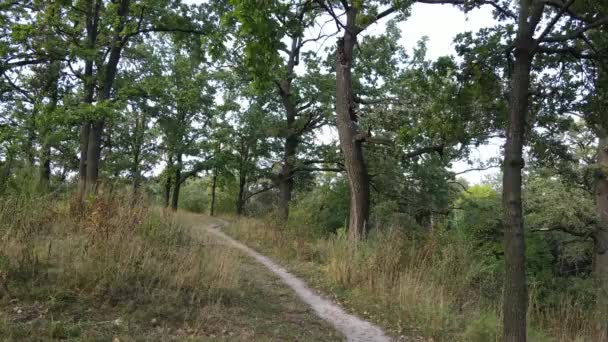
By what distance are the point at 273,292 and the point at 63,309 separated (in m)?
3.77

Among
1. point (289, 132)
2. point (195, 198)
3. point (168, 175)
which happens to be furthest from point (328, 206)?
point (195, 198)

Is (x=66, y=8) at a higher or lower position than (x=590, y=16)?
higher

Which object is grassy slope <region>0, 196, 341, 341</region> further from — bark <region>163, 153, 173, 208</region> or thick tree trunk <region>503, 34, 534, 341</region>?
bark <region>163, 153, 173, 208</region>

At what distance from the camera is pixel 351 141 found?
458 inches

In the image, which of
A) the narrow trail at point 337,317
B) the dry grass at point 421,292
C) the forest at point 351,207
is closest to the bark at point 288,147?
the forest at point 351,207

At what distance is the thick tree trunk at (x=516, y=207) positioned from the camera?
17.6 ft

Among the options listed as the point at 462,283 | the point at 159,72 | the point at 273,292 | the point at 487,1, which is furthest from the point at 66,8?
the point at 462,283

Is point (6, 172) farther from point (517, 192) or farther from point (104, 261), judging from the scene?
point (517, 192)

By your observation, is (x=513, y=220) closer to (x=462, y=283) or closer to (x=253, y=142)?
(x=462, y=283)

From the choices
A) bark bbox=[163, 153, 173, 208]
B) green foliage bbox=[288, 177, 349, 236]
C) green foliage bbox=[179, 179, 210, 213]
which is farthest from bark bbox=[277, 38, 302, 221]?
green foliage bbox=[179, 179, 210, 213]

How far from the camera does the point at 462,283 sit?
8.25 m

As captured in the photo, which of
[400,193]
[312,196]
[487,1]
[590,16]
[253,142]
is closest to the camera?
[590,16]

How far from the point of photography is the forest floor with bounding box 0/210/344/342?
180 inches

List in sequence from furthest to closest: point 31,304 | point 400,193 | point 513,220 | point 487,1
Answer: point 400,193 < point 487,1 < point 513,220 < point 31,304
